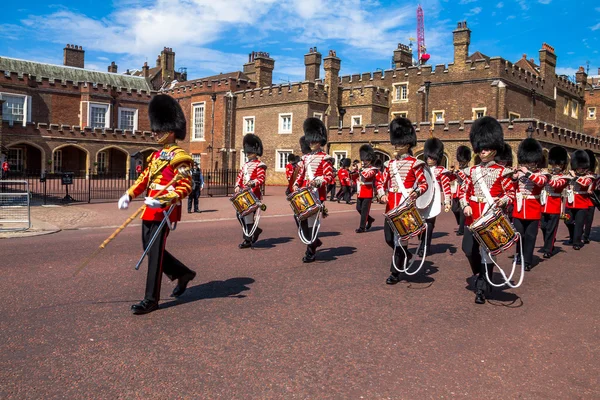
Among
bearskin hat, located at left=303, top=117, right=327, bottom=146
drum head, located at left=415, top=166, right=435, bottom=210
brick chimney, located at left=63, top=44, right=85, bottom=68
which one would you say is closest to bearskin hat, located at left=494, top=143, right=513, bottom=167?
drum head, located at left=415, top=166, right=435, bottom=210

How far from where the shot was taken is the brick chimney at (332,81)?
3534 centimetres

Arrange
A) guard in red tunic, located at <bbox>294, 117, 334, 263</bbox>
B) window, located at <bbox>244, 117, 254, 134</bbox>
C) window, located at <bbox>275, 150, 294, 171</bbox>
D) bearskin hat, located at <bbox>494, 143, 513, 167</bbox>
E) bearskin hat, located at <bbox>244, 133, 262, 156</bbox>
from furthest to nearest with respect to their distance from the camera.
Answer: window, located at <bbox>244, 117, 254, 134</bbox>
window, located at <bbox>275, 150, 294, 171</bbox>
bearskin hat, located at <bbox>244, 133, 262, 156</bbox>
guard in red tunic, located at <bbox>294, 117, 334, 263</bbox>
bearskin hat, located at <bbox>494, 143, 513, 167</bbox>

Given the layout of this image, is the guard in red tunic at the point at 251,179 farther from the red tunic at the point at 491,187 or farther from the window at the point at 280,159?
the window at the point at 280,159

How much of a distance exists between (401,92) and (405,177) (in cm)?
3142

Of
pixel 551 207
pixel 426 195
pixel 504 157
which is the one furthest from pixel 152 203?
pixel 551 207

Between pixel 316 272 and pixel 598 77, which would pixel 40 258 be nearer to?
pixel 316 272

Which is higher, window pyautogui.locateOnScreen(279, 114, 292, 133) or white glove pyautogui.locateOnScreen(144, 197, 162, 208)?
window pyautogui.locateOnScreen(279, 114, 292, 133)

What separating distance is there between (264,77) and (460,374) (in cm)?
3746

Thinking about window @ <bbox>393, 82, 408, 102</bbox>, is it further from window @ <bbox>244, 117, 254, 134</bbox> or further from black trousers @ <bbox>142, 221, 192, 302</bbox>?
black trousers @ <bbox>142, 221, 192, 302</bbox>

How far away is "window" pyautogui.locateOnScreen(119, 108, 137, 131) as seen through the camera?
43000 millimetres

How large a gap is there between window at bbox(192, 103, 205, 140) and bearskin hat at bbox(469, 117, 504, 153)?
117ft

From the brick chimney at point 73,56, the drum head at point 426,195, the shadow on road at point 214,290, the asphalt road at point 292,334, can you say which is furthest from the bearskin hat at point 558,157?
the brick chimney at point 73,56

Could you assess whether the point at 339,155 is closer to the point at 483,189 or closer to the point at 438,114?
the point at 438,114

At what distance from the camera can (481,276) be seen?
20.3ft
